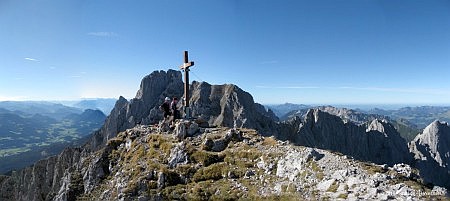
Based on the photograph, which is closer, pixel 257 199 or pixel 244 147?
pixel 257 199

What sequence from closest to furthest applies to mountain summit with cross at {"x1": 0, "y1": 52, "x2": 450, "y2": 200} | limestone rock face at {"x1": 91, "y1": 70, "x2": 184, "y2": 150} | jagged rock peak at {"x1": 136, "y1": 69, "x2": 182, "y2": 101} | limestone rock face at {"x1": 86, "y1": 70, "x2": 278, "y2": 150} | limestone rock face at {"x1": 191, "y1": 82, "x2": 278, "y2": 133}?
1. mountain summit with cross at {"x1": 0, "y1": 52, "x2": 450, "y2": 200}
2. limestone rock face at {"x1": 191, "y1": 82, "x2": 278, "y2": 133}
3. limestone rock face at {"x1": 86, "y1": 70, "x2": 278, "y2": 150}
4. limestone rock face at {"x1": 91, "y1": 70, "x2": 184, "y2": 150}
5. jagged rock peak at {"x1": 136, "y1": 69, "x2": 182, "y2": 101}

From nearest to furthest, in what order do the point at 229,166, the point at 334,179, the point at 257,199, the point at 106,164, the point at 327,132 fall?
1. the point at 334,179
2. the point at 257,199
3. the point at 229,166
4. the point at 106,164
5. the point at 327,132

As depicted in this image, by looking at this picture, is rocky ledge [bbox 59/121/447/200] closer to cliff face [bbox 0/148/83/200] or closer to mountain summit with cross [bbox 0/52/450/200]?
mountain summit with cross [bbox 0/52/450/200]

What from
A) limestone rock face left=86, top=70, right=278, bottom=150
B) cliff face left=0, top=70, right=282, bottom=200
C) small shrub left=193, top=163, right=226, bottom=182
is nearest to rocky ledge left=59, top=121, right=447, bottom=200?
small shrub left=193, top=163, right=226, bottom=182

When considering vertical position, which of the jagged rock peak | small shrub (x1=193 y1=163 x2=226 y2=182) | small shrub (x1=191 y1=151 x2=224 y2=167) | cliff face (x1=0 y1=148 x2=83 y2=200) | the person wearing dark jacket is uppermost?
the jagged rock peak

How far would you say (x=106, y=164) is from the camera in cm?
3697

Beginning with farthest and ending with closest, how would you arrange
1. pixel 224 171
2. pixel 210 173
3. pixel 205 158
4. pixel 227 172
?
pixel 205 158
pixel 210 173
pixel 224 171
pixel 227 172

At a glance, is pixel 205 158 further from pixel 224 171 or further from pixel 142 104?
pixel 142 104

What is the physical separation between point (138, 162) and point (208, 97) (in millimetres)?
138312

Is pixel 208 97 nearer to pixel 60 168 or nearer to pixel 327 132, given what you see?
pixel 327 132

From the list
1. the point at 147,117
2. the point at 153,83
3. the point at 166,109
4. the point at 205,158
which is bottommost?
the point at 147,117

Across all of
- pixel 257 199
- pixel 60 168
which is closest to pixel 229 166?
pixel 257 199

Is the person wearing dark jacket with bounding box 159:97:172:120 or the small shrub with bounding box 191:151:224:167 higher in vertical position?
the person wearing dark jacket with bounding box 159:97:172:120

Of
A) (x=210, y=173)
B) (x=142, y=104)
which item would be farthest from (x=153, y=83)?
(x=210, y=173)
